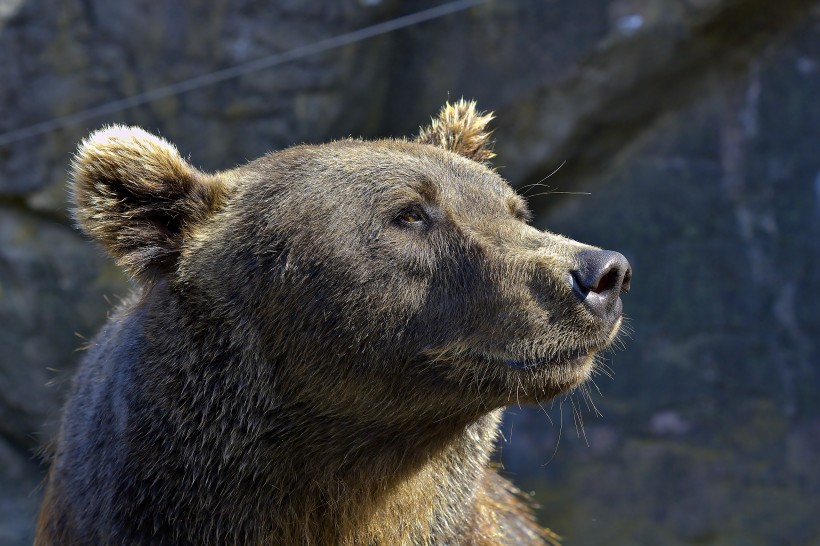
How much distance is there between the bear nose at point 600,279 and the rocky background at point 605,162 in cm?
472

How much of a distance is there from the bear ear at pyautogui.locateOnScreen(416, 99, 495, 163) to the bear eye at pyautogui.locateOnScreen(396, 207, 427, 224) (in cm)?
82

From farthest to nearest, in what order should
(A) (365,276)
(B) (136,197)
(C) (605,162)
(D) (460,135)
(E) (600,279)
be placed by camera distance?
(C) (605,162)
(D) (460,135)
(B) (136,197)
(A) (365,276)
(E) (600,279)

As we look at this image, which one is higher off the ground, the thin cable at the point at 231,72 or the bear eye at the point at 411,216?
the bear eye at the point at 411,216

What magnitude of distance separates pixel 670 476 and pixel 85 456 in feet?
19.1

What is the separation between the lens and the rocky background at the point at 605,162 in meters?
7.84

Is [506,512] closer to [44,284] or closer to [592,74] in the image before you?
[592,74]

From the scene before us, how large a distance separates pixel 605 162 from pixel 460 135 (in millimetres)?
4201

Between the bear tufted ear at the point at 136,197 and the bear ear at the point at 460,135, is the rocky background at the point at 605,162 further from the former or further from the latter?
the bear tufted ear at the point at 136,197

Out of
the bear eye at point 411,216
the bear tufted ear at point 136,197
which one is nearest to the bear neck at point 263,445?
the bear tufted ear at point 136,197

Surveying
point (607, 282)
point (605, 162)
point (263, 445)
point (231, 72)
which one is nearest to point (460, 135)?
point (607, 282)

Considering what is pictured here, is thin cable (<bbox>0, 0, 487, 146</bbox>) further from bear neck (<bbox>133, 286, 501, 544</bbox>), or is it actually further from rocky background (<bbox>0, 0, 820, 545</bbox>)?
bear neck (<bbox>133, 286, 501, 544</bbox>)

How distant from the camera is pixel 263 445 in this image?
3.51 meters

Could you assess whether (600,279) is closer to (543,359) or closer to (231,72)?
(543,359)

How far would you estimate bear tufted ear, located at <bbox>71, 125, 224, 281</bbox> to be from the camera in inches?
139
